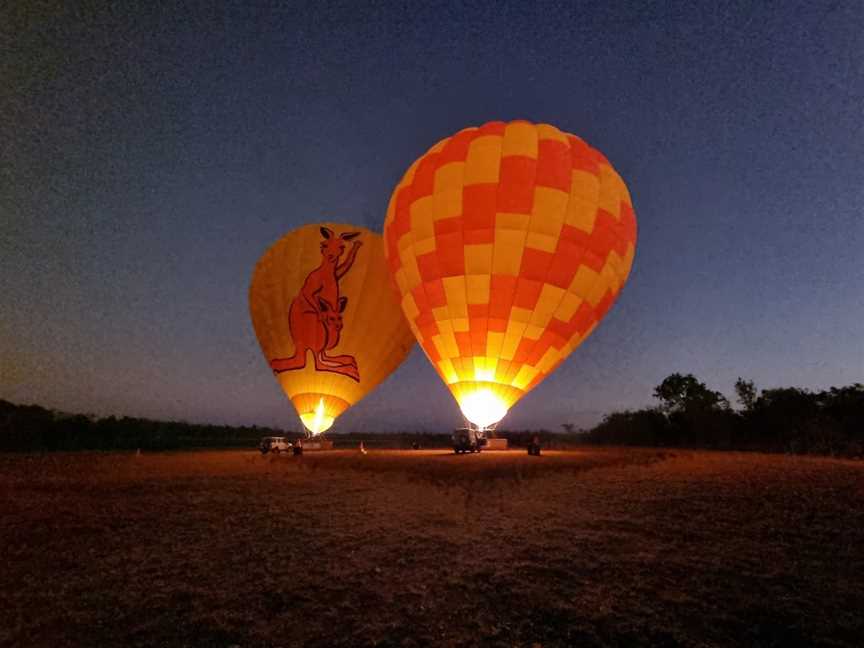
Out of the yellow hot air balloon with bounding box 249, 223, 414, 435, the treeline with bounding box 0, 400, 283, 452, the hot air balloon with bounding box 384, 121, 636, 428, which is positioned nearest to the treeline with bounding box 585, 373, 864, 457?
the hot air balloon with bounding box 384, 121, 636, 428

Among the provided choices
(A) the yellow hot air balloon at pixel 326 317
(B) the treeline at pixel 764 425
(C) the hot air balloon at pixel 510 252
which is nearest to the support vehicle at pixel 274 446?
(A) the yellow hot air balloon at pixel 326 317

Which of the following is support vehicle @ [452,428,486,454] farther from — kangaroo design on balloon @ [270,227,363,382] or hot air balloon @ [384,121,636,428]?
kangaroo design on balloon @ [270,227,363,382]

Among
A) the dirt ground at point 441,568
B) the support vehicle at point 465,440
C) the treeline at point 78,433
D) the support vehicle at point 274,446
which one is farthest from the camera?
the treeline at point 78,433

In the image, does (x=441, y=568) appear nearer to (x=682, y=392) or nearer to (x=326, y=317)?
(x=326, y=317)

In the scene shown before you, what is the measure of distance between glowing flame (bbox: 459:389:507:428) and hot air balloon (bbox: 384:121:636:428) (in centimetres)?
3

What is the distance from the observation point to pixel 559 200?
15789 millimetres

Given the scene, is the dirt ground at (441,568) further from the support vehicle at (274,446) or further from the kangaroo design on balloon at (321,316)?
the support vehicle at (274,446)

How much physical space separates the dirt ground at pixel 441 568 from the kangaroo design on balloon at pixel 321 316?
46.7ft

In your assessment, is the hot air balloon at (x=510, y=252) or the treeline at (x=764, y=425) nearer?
the hot air balloon at (x=510, y=252)

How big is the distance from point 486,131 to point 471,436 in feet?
39.2

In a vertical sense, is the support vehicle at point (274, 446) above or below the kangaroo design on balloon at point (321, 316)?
below

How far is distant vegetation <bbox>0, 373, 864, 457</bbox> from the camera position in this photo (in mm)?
27641

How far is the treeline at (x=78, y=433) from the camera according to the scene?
35375 millimetres

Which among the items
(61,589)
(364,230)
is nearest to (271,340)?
(364,230)
